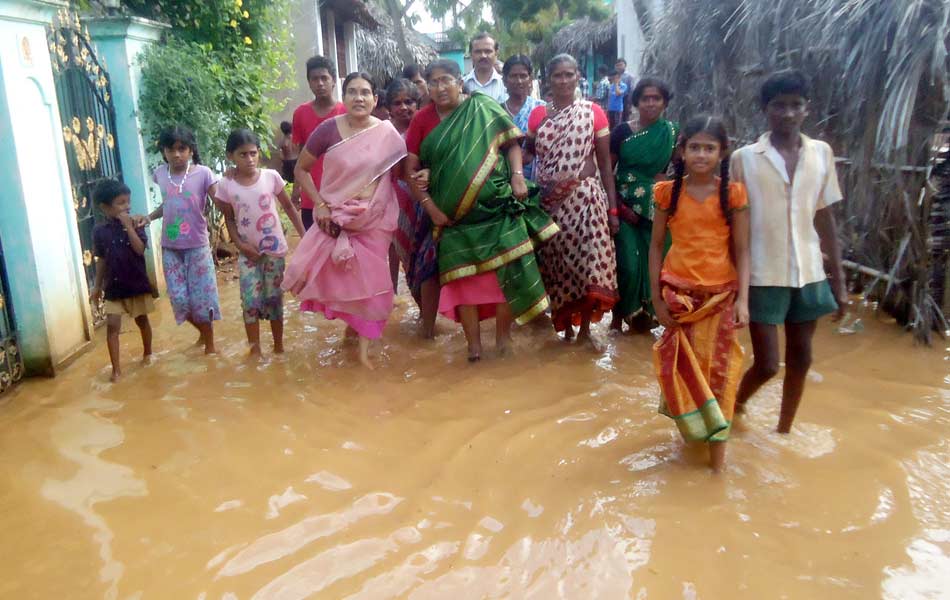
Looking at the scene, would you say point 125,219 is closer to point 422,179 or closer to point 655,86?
point 422,179

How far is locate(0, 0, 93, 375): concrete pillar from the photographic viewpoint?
402 centimetres

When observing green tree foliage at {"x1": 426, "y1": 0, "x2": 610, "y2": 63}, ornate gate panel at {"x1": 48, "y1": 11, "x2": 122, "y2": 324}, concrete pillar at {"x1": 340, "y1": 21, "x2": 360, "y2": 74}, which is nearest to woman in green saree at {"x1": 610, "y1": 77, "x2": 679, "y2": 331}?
ornate gate panel at {"x1": 48, "y1": 11, "x2": 122, "y2": 324}

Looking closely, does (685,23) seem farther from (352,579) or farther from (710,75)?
(352,579)

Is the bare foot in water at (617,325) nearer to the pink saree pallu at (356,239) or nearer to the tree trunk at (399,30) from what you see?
the pink saree pallu at (356,239)

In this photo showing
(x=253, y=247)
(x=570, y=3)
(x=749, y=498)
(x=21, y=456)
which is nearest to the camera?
(x=749, y=498)

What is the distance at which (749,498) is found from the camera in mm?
2727

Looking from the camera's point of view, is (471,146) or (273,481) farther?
(471,146)

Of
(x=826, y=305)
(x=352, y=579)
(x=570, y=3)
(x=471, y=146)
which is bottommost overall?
(x=352, y=579)

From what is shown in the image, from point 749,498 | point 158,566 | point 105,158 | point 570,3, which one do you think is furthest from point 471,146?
point 570,3

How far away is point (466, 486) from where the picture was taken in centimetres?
291

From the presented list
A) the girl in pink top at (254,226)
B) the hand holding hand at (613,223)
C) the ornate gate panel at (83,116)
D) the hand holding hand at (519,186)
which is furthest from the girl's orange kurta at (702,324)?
the ornate gate panel at (83,116)

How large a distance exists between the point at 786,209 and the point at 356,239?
233 centimetres

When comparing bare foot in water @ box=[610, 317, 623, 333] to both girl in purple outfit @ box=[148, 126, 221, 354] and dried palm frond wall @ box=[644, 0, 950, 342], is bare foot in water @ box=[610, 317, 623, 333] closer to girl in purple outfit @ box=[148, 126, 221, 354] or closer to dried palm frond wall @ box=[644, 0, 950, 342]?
dried palm frond wall @ box=[644, 0, 950, 342]

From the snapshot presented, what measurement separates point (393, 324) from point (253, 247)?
4.00 ft
